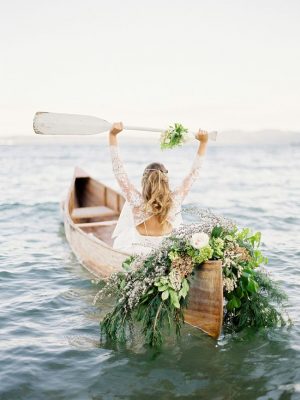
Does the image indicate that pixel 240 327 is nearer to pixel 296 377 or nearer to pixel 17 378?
pixel 296 377

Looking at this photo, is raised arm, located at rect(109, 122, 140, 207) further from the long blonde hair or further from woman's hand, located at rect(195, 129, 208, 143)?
woman's hand, located at rect(195, 129, 208, 143)

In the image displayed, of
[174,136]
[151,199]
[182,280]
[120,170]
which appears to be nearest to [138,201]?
[151,199]

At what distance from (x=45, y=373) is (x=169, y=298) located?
1.23m

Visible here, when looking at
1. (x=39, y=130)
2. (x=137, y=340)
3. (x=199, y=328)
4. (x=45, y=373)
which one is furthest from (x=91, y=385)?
(x=39, y=130)

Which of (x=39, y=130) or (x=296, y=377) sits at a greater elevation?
(x=39, y=130)

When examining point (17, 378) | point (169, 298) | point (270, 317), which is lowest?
point (17, 378)

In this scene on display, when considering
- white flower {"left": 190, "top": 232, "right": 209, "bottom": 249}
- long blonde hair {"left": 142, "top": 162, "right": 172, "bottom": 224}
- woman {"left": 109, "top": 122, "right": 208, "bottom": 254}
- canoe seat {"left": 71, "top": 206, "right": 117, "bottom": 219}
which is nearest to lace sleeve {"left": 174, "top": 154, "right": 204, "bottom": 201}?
woman {"left": 109, "top": 122, "right": 208, "bottom": 254}

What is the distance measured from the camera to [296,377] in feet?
13.6

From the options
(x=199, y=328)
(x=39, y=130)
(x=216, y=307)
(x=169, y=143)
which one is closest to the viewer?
(x=216, y=307)

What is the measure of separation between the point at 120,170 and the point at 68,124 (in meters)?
1.08

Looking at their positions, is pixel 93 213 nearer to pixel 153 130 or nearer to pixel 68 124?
pixel 68 124

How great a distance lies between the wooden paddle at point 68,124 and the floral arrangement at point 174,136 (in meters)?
0.47

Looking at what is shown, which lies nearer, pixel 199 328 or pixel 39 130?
pixel 199 328

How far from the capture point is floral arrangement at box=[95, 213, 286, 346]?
4.18 metres
